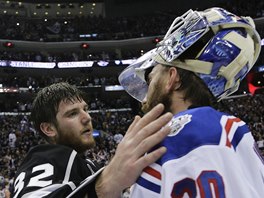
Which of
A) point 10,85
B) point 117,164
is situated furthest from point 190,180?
point 10,85

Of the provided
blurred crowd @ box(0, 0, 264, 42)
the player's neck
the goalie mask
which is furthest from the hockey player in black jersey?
blurred crowd @ box(0, 0, 264, 42)

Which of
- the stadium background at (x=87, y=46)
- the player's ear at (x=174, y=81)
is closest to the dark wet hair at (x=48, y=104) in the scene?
the player's ear at (x=174, y=81)

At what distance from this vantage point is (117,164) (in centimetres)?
146

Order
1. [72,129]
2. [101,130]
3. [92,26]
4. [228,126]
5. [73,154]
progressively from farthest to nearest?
[92,26] → [101,130] → [72,129] → [73,154] → [228,126]

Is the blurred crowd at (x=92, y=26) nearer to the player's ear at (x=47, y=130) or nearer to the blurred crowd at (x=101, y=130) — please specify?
the blurred crowd at (x=101, y=130)

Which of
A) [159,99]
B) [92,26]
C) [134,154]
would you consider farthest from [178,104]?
[92,26]

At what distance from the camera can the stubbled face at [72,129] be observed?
2324mm

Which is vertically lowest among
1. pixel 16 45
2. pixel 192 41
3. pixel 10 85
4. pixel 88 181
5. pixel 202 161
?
pixel 10 85

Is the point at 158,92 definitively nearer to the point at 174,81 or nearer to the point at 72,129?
the point at 174,81

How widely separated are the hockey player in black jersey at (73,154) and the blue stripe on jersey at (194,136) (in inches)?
1.2

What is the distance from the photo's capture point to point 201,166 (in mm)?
1362

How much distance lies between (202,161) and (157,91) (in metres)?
0.44

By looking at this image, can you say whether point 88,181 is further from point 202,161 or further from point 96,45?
point 96,45

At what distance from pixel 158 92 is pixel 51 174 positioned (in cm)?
56
